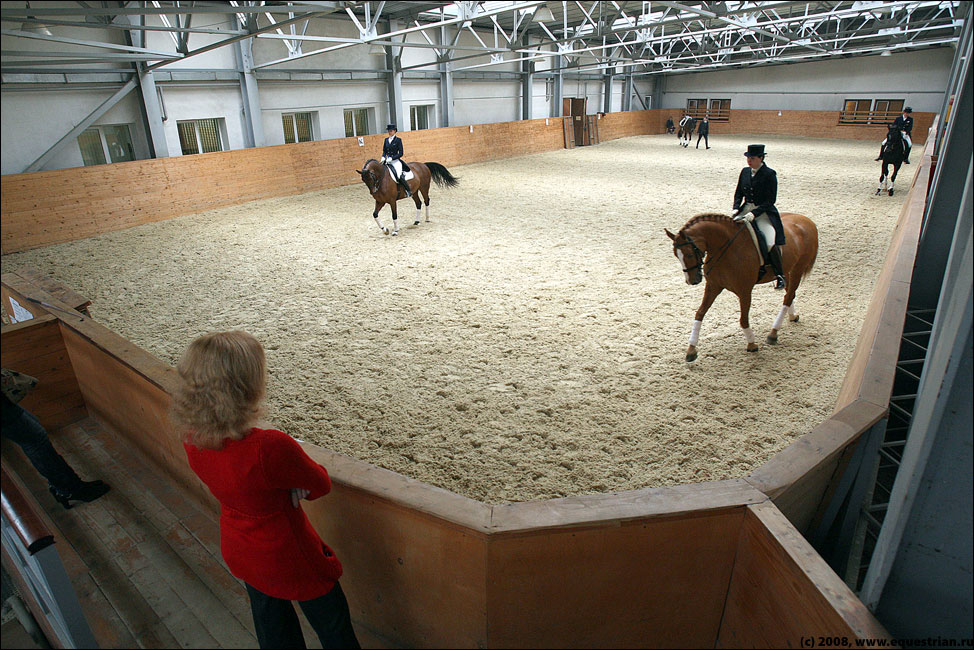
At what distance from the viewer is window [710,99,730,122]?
2967 centimetres

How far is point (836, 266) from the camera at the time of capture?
24.8 feet

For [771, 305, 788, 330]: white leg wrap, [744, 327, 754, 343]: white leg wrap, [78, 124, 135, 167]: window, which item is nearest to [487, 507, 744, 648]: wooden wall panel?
[744, 327, 754, 343]: white leg wrap

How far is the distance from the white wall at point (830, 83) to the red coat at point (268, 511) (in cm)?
3152

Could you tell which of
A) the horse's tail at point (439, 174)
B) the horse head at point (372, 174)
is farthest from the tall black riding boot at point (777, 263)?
the horse's tail at point (439, 174)

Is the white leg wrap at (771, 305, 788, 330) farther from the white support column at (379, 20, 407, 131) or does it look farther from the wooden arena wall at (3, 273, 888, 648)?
the white support column at (379, 20, 407, 131)

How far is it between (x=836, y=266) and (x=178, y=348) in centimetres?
839

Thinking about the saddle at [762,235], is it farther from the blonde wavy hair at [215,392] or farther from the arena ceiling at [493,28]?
the arena ceiling at [493,28]

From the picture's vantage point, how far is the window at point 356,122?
16438 millimetres

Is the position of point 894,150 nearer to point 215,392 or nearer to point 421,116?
point 421,116

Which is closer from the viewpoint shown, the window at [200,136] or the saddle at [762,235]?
the saddle at [762,235]

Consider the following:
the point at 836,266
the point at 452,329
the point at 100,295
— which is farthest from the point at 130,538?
the point at 836,266

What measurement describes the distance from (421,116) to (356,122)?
2958 millimetres

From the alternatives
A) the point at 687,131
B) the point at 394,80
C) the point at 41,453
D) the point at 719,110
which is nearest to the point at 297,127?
the point at 394,80

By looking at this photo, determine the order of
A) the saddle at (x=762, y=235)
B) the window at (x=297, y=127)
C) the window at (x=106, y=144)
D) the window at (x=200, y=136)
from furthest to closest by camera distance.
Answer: the window at (x=297, y=127) → the window at (x=200, y=136) → the window at (x=106, y=144) → the saddle at (x=762, y=235)
